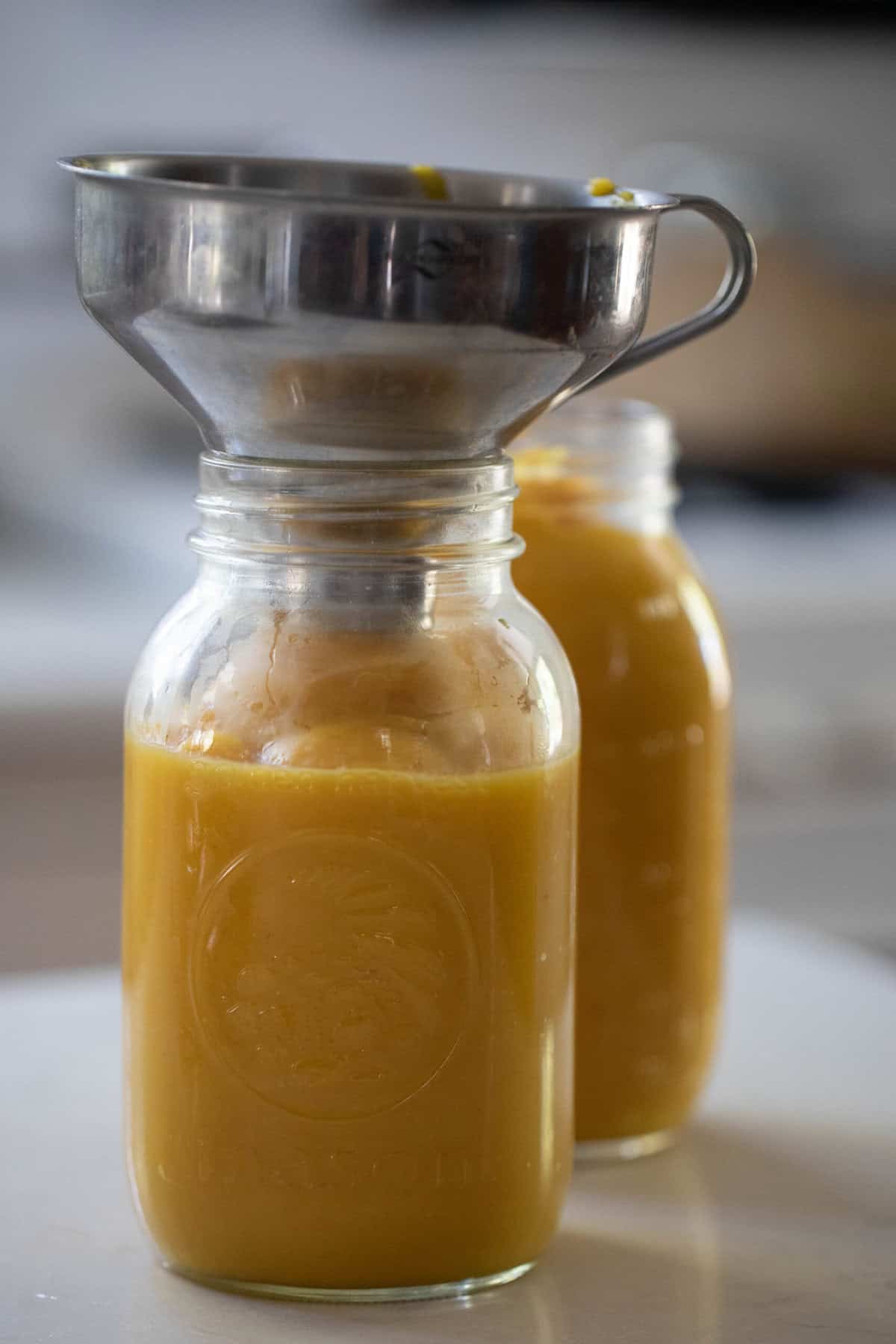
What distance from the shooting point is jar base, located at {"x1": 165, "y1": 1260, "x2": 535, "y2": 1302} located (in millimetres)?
592

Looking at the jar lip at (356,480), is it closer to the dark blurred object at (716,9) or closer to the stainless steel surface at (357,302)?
the stainless steel surface at (357,302)

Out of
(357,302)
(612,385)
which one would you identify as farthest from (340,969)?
(612,385)

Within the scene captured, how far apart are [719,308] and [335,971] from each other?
27 centimetres

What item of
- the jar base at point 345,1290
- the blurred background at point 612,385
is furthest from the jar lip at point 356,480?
the blurred background at point 612,385

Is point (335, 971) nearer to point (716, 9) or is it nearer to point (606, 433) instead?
point (606, 433)

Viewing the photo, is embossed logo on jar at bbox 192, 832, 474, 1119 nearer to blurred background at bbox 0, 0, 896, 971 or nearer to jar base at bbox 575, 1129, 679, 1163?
jar base at bbox 575, 1129, 679, 1163

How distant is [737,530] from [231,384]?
5.84 feet

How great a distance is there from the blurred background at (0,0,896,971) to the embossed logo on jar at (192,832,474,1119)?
3.80 ft

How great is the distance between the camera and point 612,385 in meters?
2.24

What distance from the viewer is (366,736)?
22.5 inches

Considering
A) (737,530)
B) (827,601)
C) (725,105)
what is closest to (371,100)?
(725,105)

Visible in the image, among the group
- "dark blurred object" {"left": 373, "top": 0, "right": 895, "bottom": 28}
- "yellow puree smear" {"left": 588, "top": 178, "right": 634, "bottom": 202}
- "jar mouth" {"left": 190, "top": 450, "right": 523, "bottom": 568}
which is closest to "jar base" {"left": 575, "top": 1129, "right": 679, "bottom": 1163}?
"jar mouth" {"left": 190, "top": 450, "right": 523, "bottom": 568}

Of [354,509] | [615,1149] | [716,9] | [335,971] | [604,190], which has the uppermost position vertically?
[716,9]

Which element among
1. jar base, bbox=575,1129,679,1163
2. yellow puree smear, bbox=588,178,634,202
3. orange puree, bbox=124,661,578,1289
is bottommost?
jar base, bbox=575,1129,679,1163
